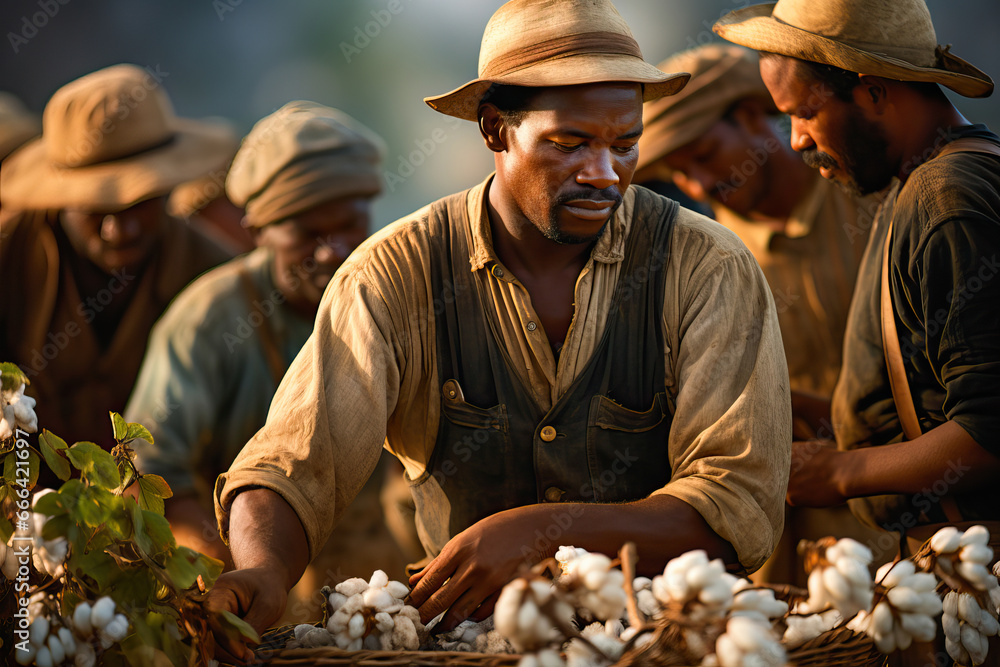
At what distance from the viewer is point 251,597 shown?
1.46m

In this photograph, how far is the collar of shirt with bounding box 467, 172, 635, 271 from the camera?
77.7 inches

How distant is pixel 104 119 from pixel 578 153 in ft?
8.99

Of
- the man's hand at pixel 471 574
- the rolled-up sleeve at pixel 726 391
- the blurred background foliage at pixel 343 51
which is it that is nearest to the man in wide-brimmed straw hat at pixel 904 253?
the rolled-up sleeve at pixel 726 391

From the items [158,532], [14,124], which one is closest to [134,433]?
[158,532]

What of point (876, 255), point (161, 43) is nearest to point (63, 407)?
point (161, 43)

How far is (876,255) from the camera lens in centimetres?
Answer: 236

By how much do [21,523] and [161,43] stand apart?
3.41 m

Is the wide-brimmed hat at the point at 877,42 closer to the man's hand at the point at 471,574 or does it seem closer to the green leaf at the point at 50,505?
the man's hand at the point at 471,574

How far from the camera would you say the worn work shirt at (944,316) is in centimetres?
189

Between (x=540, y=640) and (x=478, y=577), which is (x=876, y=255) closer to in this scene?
(x=478, y=577)

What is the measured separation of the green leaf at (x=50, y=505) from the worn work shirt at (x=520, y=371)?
1.57 ft

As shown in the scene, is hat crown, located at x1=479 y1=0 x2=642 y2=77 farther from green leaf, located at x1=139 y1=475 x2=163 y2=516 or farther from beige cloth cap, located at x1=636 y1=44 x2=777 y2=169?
beige cloth cap, located at x1=636 y1=44 x2=777 y2=169

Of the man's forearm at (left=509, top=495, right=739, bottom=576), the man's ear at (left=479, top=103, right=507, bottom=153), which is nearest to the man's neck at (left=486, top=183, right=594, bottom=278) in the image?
the man's ear at (left=479, top=103, right=507, bottom=153)

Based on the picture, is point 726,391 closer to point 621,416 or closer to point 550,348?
point 621,416
